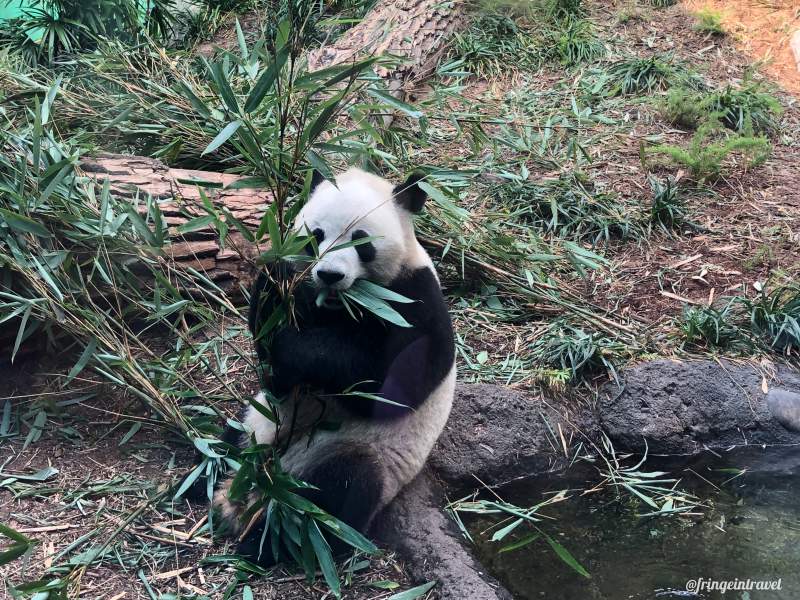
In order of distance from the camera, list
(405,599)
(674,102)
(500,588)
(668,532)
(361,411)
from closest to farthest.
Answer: (405,599) → (500,588) → (361,411) → (668,532) → (674,102)

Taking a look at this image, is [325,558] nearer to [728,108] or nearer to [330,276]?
[330,276]

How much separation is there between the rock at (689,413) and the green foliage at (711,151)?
2.74 m

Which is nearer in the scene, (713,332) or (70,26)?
(713,332)

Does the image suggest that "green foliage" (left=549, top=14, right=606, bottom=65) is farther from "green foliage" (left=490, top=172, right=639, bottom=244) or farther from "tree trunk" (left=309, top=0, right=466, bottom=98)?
"green foliage" (left=490, top=172, right=639, bottom=244)

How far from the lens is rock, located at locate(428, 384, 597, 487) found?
420cm

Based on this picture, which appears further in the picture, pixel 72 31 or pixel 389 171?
pixel 72 31

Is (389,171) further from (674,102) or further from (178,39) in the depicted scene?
(178,39)

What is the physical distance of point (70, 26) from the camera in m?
7.43

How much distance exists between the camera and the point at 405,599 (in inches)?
121

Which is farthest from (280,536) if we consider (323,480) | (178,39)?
(178,39)

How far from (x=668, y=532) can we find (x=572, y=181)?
351cm

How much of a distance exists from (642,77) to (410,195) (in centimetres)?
541

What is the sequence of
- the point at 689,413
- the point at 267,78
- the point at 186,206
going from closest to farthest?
1. the point at 267,78
2. the point at 689,413
3. the point at 186,206

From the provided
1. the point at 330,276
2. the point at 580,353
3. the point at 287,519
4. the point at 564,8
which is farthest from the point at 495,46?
the point at 287,519
